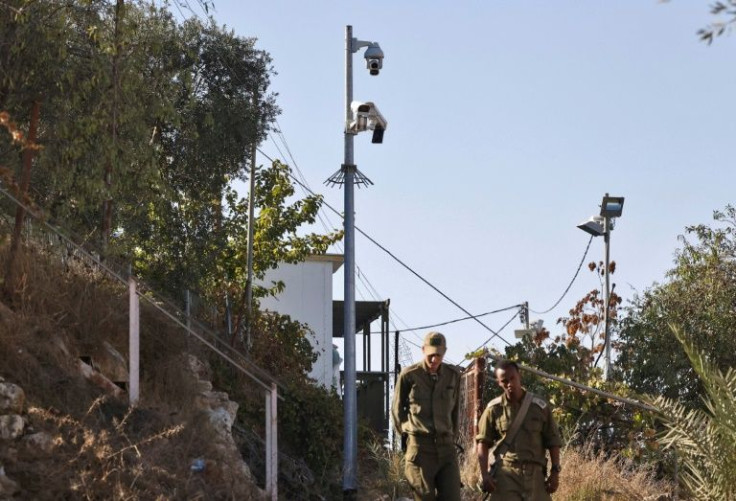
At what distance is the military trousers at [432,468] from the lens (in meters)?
10.4

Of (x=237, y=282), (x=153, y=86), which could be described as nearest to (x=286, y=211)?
(x=237, y=282)

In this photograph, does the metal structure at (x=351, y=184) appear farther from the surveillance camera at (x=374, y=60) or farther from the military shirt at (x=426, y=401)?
the military shirt at (x=426, y=401)

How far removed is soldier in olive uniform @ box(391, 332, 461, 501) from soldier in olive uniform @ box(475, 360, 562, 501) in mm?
559

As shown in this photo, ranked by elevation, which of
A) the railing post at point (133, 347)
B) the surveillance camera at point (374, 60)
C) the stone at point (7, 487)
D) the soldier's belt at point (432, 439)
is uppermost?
the surveillance camera at point (374, 60)

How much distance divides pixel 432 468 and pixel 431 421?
37cm

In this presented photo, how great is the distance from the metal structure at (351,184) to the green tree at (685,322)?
29.9 ft

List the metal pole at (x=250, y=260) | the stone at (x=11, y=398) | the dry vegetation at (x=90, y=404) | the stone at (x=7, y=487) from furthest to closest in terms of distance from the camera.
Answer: the metal pole at (x=250, y=260), the stone at (x=11, y=398), the dry vegetation at (x=90, y=404), the stone at (x=7, y=487)

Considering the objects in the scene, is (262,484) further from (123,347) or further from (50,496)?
(50,496)

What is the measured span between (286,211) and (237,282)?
3.75 m

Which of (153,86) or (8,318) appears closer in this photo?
(8,318)

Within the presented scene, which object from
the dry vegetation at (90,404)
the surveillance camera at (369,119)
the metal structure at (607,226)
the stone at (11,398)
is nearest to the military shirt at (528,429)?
the dry vegetation at (90,404)

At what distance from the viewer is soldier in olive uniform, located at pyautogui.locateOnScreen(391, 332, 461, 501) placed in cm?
1034

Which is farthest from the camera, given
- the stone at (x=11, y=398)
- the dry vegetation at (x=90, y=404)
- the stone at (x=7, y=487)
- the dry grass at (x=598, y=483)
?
the dry grass at (x=598, y=483)

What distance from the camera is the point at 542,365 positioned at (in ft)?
67.0
